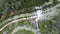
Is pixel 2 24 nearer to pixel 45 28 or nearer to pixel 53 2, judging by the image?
pixel 45 28

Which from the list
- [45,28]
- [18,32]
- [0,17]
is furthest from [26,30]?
[0,17]

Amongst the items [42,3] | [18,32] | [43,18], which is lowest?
[18,32]

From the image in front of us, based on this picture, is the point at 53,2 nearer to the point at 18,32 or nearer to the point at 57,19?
the point at 57,19

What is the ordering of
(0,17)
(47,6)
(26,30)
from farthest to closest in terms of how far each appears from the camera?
(0,17) < (47,6) < (26,30)

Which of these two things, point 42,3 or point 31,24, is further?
point 42,3

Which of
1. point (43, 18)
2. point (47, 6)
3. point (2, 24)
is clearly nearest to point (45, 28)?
point (43, 18)

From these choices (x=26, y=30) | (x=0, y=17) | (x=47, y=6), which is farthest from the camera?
(x=0, y=17)

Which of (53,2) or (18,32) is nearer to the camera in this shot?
(18,32)

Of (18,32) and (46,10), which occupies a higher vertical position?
(46,10)

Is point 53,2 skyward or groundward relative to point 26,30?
skyward
